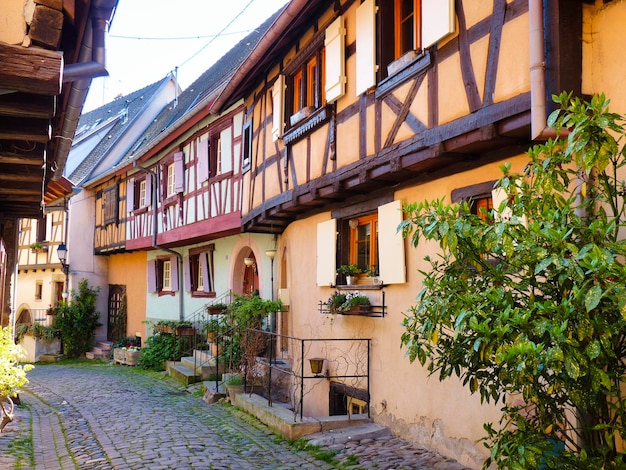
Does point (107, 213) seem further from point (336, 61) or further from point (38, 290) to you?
point (336, 61)

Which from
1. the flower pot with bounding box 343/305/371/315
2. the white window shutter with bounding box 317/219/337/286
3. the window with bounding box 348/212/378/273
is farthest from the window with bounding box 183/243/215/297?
the flower pot with bounding box 343/305/371/315

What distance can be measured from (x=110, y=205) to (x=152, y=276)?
3.47 metres

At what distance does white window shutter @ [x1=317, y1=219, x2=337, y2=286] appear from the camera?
8.58 m

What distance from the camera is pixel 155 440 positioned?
7.75 meters

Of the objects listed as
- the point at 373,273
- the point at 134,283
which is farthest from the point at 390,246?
the point at 134,283

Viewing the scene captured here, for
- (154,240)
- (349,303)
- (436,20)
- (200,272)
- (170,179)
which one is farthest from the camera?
(154,240)

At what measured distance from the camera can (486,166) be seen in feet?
18.8

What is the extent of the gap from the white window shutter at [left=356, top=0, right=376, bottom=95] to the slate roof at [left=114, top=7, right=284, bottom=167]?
9178 millimetres

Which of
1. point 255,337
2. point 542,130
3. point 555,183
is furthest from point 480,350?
point 255,337

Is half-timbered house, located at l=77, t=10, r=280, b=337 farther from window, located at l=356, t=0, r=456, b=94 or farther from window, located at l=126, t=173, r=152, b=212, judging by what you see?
window, located at l=356, t=0, r=456, b=94

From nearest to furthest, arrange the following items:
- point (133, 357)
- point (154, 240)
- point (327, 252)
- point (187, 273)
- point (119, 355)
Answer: point (327, 252) → point (154, 240) → point (187, 273) → point (133, 357) → point (119, 355)

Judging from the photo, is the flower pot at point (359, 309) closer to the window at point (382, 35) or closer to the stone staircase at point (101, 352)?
the window at point (382, 35)

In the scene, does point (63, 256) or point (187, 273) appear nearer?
point (187, 273)

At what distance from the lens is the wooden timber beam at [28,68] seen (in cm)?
318
